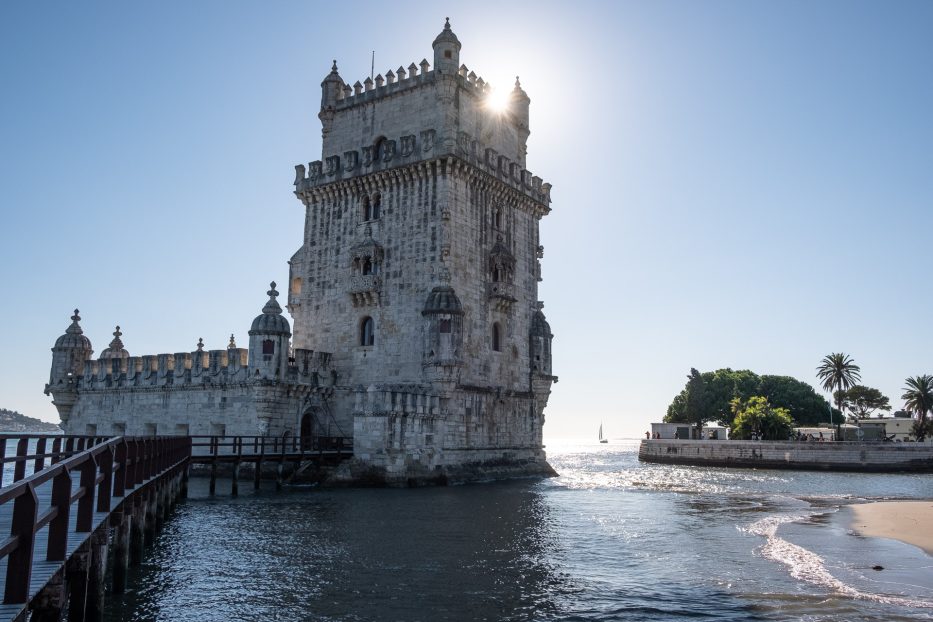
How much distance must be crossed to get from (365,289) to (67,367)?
71.1 feet

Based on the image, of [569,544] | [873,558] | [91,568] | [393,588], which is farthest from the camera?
[569,544]

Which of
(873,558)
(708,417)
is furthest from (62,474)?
(708,417)

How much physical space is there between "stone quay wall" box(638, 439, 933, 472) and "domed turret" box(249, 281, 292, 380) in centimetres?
4200

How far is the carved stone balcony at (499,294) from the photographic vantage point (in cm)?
4188

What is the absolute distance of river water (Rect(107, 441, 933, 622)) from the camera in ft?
44.4

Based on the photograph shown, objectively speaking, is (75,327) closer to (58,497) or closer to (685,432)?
(58,497)

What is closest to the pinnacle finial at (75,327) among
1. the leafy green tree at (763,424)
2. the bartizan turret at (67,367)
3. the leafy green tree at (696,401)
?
the bartizan turret at (67,367)

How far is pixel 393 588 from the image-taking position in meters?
15.0

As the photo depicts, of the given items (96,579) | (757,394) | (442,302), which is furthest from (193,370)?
(757,394)

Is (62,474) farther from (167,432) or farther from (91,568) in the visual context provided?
(167,432)

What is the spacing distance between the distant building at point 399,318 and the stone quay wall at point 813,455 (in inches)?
1011

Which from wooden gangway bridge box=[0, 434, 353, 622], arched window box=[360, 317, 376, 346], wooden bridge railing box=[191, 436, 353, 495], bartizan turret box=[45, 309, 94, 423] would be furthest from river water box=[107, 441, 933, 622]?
bartizan turret box=[45, 309, 94, 423]

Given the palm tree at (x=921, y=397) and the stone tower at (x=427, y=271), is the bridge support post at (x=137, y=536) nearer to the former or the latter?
the stone tower at (x=427, y=271)

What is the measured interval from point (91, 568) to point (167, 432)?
3393cm
